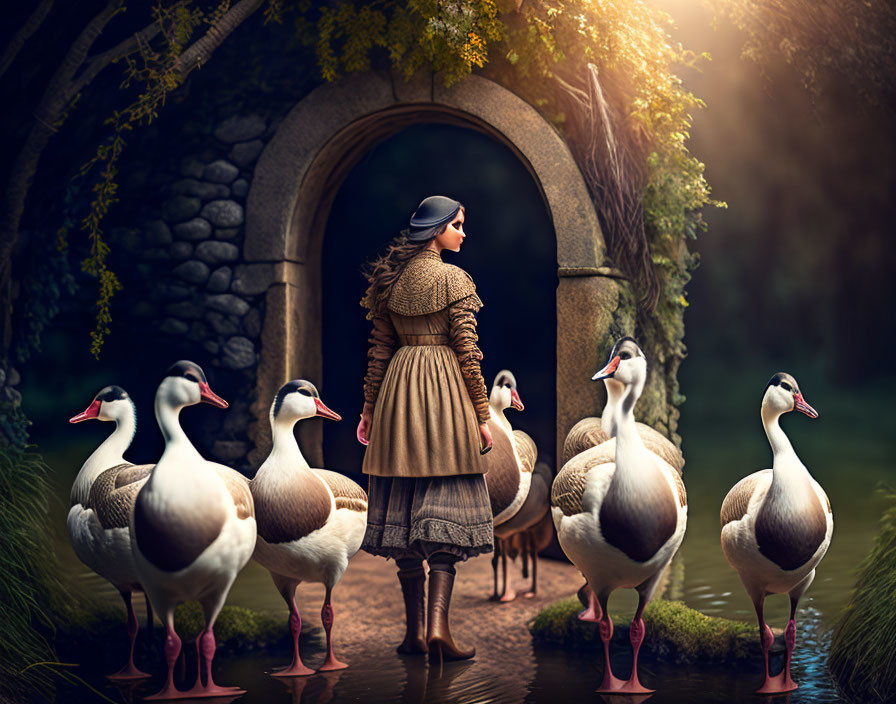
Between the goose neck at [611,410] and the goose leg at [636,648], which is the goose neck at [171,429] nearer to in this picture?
the goose leg at [636,648]

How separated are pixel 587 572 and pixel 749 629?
1.09 meters

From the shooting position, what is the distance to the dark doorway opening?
9.36 metres

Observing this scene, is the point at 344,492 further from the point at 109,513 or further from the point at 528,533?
the point at 528,533

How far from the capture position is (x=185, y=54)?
302 inches

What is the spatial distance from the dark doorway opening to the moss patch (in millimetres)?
3400

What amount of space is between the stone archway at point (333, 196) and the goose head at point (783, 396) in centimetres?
233

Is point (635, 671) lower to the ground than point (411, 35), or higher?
lower

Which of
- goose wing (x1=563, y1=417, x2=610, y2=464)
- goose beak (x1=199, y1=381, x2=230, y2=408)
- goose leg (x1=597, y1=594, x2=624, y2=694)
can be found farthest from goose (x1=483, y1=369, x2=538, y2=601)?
goose beak (x1=199, y1=381, x2=230, y2=408)

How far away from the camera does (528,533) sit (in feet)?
22.4

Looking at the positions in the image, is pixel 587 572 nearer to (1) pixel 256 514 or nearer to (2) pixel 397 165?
(1) pixel 256 514

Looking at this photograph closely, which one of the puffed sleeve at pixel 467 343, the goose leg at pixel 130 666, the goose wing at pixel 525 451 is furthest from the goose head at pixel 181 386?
Answer: the goose wing at pixel 525 451

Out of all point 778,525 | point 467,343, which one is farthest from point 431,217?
point 778,525

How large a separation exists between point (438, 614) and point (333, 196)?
442cm

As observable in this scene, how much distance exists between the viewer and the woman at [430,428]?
5.30 meters
